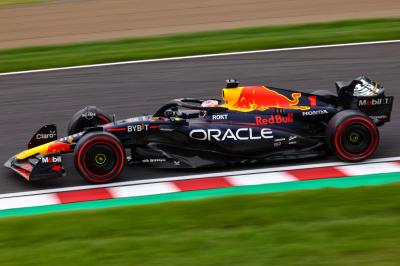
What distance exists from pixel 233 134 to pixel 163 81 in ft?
14.8

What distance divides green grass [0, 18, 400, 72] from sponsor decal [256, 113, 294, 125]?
599 cm

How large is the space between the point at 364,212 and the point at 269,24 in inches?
432

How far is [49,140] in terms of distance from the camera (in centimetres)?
1100

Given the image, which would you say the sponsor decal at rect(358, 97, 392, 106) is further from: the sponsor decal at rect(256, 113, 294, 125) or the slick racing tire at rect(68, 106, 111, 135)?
the slick racing tire at rect(68, 106, 111, 135)

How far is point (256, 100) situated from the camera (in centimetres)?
1066

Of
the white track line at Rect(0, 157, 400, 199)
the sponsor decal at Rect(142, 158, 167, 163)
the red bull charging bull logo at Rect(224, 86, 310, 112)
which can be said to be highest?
the red bull charging bull logo at Rect(224, 86, 310, 112)

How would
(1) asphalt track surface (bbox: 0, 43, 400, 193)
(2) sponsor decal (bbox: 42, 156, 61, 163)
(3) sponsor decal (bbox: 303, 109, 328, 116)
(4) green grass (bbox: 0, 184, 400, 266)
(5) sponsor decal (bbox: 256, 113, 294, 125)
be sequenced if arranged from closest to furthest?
(4) green grass (bbox: 0, 184, 400, 266) → (2) sponsor decal (bbox: 42, 156, 61, 163) → (5) sponsor decal (bbox: 256, 113, 294, 125) → (3) sponsor decal (bbox: 303, 109, 328, 116) → (1) asphalt track surface (bbox: 0, 43, 400, 193)

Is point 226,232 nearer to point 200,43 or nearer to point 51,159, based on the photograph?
point 51,159

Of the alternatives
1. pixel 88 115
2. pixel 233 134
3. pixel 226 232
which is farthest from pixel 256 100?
pixel 226 232

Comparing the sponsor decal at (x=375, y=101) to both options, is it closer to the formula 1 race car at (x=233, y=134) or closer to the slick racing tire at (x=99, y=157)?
the formula 1 race car at (x=233, y=134)

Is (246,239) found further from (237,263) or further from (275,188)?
(275,188)

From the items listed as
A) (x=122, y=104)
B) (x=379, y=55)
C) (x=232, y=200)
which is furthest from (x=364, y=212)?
(x=379, y=55)

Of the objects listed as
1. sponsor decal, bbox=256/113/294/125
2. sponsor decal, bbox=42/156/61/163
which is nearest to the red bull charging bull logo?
sponsor decal, bbox=256/113/294/125

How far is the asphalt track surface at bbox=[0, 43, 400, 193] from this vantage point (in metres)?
13.2
